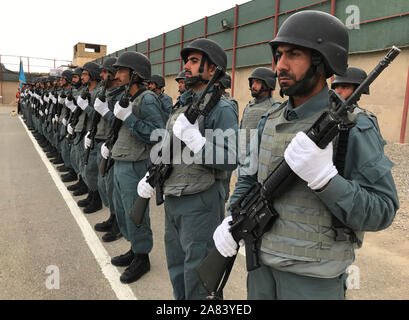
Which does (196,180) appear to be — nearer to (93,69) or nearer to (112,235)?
(112,235)

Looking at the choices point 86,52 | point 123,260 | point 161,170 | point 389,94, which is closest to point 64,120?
point 123,260

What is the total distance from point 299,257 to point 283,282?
6.8 inches

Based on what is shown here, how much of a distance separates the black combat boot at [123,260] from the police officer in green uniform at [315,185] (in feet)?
6.91

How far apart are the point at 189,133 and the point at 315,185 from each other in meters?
1.14

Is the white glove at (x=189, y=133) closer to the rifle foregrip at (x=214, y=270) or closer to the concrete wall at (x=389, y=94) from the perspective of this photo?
the rifle foregrip at (x=214, y=270)

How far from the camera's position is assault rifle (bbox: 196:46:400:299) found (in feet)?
3.94

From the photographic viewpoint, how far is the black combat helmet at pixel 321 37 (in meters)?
1.37

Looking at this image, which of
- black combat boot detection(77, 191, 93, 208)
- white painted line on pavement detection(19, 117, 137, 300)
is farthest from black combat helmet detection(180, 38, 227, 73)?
black combat boot detection(77, 191, 93, 208)

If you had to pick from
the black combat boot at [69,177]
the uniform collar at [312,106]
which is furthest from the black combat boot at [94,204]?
the uniform collar at [312,106]

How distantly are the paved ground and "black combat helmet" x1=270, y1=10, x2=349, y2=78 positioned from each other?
210 cm

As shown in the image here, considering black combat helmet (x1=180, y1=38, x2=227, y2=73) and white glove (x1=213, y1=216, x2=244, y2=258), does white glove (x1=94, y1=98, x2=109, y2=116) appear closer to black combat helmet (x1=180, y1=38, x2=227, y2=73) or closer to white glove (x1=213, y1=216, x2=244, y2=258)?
black combat helmet (x1=180, y1=38, x2=227, y2=73)

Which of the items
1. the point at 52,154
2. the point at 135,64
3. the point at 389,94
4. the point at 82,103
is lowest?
the point at 52,154

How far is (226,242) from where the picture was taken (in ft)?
5.51

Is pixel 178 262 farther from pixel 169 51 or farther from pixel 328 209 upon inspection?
pixel 169 51
